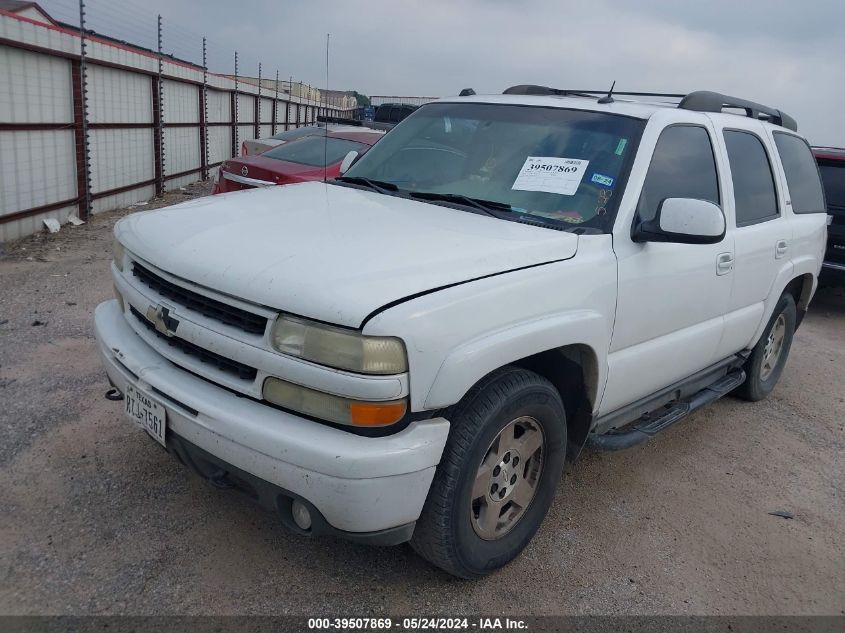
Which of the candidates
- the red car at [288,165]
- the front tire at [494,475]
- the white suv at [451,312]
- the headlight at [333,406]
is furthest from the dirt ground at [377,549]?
the red car at [288,165]

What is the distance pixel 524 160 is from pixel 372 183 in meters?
0.84

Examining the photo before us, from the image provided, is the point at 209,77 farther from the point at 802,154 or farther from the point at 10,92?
the point at 802,154

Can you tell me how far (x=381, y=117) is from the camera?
14383 millimetres

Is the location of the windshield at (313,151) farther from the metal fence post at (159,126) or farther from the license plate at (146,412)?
the license plate at (146,412)

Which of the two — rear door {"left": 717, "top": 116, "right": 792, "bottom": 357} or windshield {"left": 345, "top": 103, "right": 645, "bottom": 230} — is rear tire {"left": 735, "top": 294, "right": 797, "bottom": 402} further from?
windshield {"left": 345, "top": 103, "right": 645, "bottom": 230}

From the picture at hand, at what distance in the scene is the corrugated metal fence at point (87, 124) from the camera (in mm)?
8258

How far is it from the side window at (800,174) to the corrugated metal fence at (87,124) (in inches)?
143

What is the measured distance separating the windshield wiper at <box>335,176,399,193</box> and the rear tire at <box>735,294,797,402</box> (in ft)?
9.05

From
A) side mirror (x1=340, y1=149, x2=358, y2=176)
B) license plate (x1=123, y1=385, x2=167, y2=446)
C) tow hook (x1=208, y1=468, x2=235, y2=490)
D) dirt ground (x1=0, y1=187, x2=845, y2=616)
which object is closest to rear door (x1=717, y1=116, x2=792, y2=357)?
dirt ground (x1=0, y1=187, x2=845, y2=616)

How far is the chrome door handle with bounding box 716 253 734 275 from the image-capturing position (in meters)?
3.72

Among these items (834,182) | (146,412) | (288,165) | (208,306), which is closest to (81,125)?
(288,165)

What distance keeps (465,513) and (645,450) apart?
6.96ft

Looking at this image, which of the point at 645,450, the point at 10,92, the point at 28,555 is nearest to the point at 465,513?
the point at 28,555

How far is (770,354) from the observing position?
525cm
